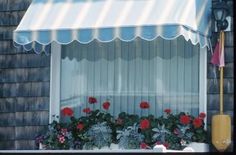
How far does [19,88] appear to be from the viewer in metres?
8.73

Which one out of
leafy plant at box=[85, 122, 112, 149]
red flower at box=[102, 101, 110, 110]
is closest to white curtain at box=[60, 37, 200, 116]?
red flower at box=[102, 101, 110, 110]

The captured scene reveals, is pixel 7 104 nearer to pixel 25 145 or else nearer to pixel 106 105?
pixel 25 145

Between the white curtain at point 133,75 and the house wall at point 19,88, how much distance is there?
27cm

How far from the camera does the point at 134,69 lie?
8.35 metres

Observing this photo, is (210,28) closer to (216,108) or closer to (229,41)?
(229,41)

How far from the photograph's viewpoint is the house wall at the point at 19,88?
859 cm

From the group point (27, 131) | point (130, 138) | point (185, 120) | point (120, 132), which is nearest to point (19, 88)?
point (27, 131)

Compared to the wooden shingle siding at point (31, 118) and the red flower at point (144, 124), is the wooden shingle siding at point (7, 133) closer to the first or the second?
the wooden shingle siding at point (31, 118)

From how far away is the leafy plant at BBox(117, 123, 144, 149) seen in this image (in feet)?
25.7

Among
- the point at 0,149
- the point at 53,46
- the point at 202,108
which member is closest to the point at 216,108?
the point at 202,108

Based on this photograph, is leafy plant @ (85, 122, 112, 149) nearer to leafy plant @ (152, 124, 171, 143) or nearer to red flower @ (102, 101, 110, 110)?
red flower @ (102, 101, 110, 110)

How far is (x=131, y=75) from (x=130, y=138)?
0.84 m

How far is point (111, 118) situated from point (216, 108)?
1.17 m

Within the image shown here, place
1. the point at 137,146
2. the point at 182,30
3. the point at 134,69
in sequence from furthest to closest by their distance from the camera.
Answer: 1. the point at 134,69
2. the point at 137,146
3. the point at 182,30
